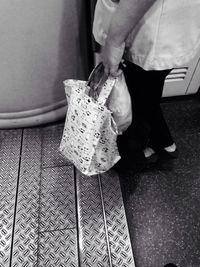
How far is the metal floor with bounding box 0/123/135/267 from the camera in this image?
47.0 inches

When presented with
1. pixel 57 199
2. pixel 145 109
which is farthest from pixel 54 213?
pixel 145 109

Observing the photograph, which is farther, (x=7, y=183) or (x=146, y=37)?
(x=7, y=183)

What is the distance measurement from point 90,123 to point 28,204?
2.10 feet

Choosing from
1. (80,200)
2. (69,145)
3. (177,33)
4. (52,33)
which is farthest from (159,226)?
(52,33)

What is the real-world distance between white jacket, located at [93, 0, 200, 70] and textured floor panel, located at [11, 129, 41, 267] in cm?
83

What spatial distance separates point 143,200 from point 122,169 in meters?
0.20

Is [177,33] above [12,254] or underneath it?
above

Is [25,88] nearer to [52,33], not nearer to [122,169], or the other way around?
[52,33]

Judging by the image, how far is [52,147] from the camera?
1532 mm

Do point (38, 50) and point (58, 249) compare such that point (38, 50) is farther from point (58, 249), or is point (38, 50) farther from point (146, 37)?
point (58, 249)

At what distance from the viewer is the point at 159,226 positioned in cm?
128

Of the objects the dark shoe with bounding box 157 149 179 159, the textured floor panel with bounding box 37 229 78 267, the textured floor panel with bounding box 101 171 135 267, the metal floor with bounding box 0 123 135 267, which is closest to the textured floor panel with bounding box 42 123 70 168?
the metal floor with bounding box 0 123 135 267

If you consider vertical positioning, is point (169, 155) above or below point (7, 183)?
above

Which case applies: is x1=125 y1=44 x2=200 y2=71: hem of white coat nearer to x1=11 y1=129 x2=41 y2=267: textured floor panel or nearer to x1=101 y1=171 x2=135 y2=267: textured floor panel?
x1=101 y1=171 x2=135 y2=267: textured floor panel
